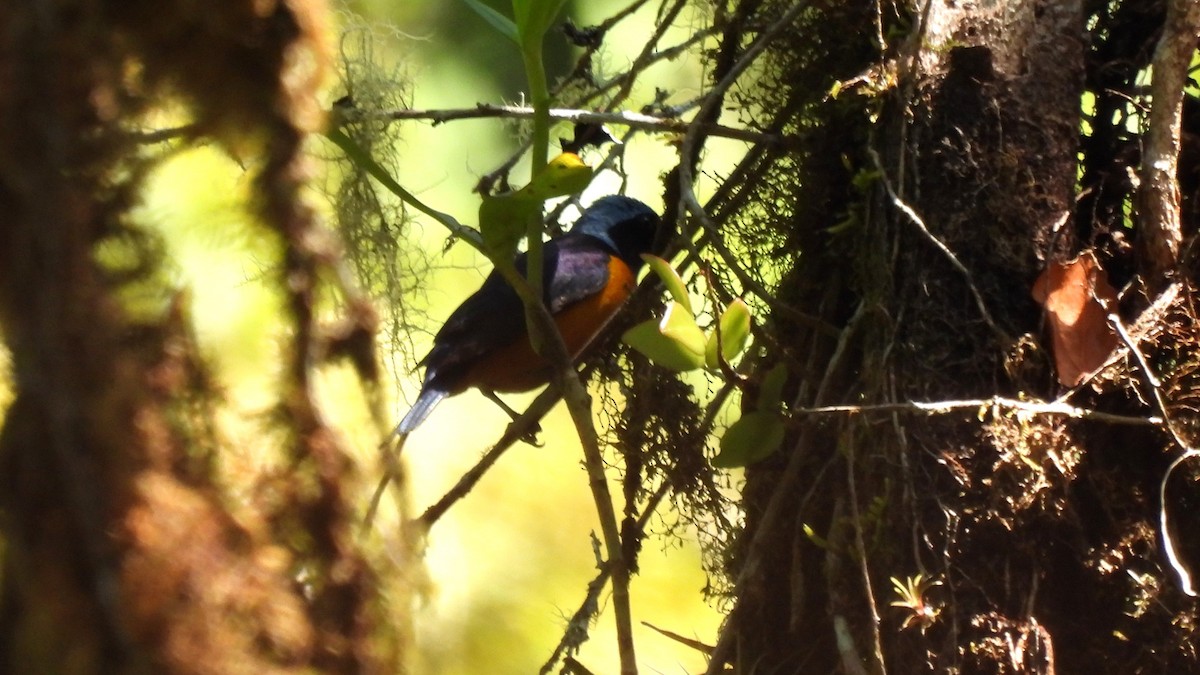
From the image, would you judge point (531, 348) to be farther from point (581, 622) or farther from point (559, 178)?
point (559, 178)

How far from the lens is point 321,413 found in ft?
2.60

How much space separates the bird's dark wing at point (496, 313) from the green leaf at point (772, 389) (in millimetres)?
1559

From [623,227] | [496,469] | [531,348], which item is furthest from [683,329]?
[623,227]

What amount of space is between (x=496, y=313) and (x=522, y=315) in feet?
0.23

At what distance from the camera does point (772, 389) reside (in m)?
1.49

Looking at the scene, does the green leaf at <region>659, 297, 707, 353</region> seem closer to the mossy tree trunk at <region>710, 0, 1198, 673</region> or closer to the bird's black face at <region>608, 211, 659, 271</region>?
the mossy tree trunk at <region>710, 0, 1198, 673</region>

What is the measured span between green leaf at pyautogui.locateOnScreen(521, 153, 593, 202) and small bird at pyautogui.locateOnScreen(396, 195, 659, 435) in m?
1.54

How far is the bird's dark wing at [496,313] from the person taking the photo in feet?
10.0

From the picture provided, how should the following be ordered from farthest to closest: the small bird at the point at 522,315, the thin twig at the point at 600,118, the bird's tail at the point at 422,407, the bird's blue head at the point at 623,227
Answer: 1. the bird's blue head at the point at 623,227
2. the small bird at the point at 522,315
3. the bird's tail at the point at 422,407
4. the thin twig at the point at 600,118

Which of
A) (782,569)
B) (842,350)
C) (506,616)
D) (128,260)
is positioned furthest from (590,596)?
(128,260)

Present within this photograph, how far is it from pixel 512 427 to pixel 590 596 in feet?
1.24

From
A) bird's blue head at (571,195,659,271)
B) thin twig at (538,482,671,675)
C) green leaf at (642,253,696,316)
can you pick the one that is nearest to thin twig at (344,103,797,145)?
green leaf at (642,253,696,316)

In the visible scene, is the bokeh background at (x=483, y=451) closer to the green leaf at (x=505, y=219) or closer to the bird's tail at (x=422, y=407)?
the bird's tail at (x=422, y=407)

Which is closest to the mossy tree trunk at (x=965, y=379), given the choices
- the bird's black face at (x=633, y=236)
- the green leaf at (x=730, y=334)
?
the green leaf at (x=730, y=334)
